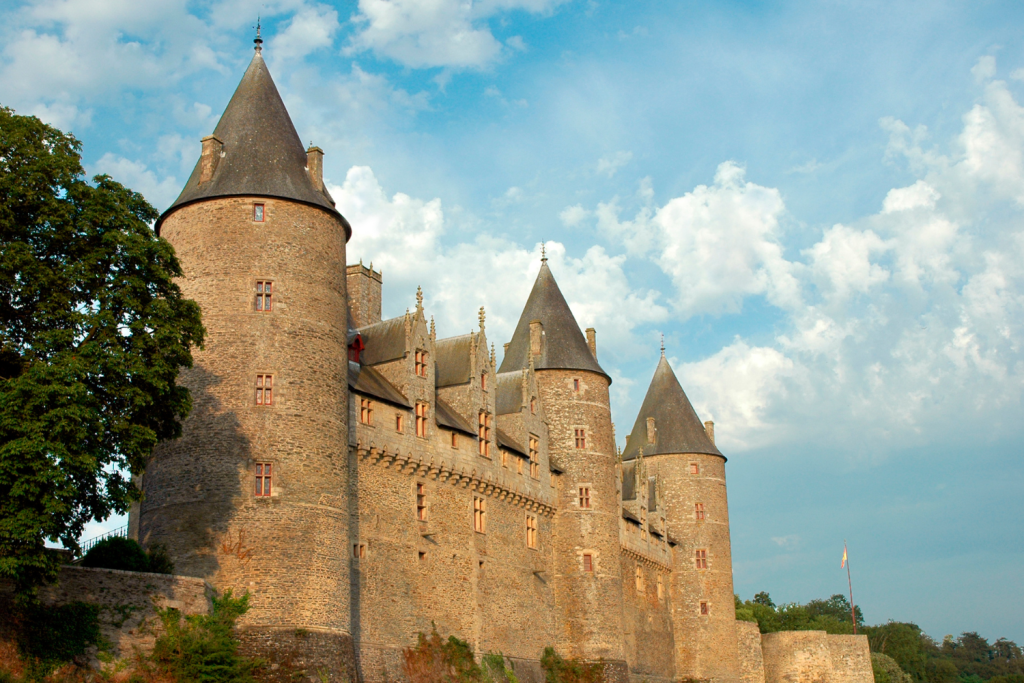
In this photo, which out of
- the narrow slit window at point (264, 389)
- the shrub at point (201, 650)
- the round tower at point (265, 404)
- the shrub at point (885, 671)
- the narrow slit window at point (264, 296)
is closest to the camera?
the shrub at point (201, 650)

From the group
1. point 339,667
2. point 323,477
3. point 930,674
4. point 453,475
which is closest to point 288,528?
point 323,477

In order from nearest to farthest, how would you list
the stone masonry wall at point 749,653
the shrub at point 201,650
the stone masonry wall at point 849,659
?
the shrub at point 201,650, the stone masonry wall at point 749,653, the stone masonry wall at point 849,659

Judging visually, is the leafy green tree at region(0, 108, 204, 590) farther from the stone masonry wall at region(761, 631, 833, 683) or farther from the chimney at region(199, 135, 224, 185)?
the stone masonry wall at region(761, 631, 833, 683)

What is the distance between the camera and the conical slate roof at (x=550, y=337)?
49.2 metres

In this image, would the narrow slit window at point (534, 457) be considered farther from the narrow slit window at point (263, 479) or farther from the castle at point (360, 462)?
the narrow slit window at point (263, 479)

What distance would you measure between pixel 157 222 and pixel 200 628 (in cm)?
1298

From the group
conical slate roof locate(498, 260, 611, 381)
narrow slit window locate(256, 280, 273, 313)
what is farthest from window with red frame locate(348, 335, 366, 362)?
conical slate roof locate(498, 260, 611, 381)

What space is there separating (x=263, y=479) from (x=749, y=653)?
37454 mm

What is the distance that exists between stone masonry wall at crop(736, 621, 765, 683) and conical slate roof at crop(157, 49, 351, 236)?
35.6 meters

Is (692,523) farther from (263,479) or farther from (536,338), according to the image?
(263,479)

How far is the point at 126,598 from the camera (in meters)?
26.7

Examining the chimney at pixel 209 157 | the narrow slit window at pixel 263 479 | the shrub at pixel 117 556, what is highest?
the chimney at pixel 209 157

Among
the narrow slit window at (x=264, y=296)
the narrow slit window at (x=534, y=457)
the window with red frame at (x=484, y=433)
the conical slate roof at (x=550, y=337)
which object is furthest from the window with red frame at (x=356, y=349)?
the conical slate roof at (x=550, y=337)

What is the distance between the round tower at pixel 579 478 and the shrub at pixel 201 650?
19.6m
